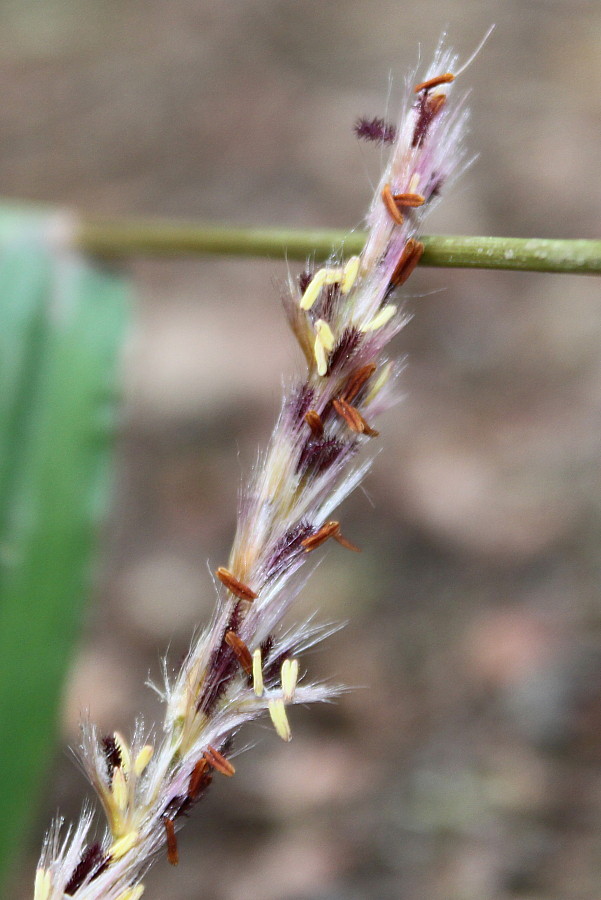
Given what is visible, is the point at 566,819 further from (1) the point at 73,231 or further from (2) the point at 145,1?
(2) the point at 145,1

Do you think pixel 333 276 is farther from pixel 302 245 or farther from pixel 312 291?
pixel 302 245

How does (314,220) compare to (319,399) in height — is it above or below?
below

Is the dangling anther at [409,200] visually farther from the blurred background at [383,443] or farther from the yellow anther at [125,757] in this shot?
A: the blurred background at [383,443]

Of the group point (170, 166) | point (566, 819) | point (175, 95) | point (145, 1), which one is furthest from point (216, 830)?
point (145, 1)

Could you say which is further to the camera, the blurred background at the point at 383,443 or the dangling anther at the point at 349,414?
the blurred background at the point at 383,443

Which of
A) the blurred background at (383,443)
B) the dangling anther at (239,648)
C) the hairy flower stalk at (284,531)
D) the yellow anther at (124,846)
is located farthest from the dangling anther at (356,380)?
the blurred background at (383,443)

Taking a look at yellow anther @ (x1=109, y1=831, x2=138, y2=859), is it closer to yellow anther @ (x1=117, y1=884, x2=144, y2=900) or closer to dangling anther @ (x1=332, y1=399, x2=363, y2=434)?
yellow anther @ (x1=117, y1=884, x2=144, y2=900)
